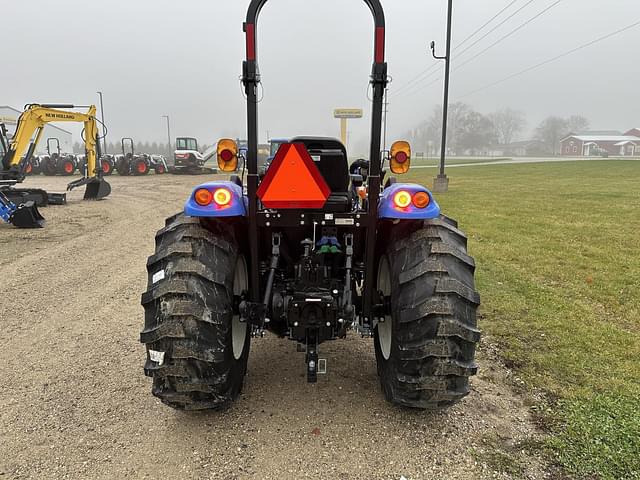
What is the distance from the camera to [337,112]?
10.8ft

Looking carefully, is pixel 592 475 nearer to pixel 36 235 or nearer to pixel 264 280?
pixel 264 280

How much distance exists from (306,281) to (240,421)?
3.42 ft

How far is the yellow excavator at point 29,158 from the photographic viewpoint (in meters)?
11.6

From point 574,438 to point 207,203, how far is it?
8.87ft

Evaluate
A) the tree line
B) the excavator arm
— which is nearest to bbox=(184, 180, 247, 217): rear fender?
the excavator arm

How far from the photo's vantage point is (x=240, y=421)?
314 centimetres

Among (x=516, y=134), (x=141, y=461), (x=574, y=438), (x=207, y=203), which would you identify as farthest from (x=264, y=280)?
(x=516, y=134)

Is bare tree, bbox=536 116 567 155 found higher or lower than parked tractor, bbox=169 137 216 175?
higher

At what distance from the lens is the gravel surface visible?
2.71 m

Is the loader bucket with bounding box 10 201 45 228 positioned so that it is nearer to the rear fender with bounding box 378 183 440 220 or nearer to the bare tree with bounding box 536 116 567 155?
the rear fender with bounding box 378 183 440 220

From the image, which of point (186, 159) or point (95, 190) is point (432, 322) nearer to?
point (95, 190)

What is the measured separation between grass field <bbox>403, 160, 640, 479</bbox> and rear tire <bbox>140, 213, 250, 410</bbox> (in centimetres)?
208

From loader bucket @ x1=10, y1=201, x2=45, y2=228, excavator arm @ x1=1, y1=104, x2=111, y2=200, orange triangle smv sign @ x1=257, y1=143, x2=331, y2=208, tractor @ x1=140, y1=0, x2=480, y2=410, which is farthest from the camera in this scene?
excavator arm @ x1=1, y1=104, x2=111, y2=200

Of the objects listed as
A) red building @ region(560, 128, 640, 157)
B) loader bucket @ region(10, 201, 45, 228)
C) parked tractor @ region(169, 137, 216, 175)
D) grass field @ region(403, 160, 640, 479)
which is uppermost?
red building @ region(560, 128, 640, 157)
